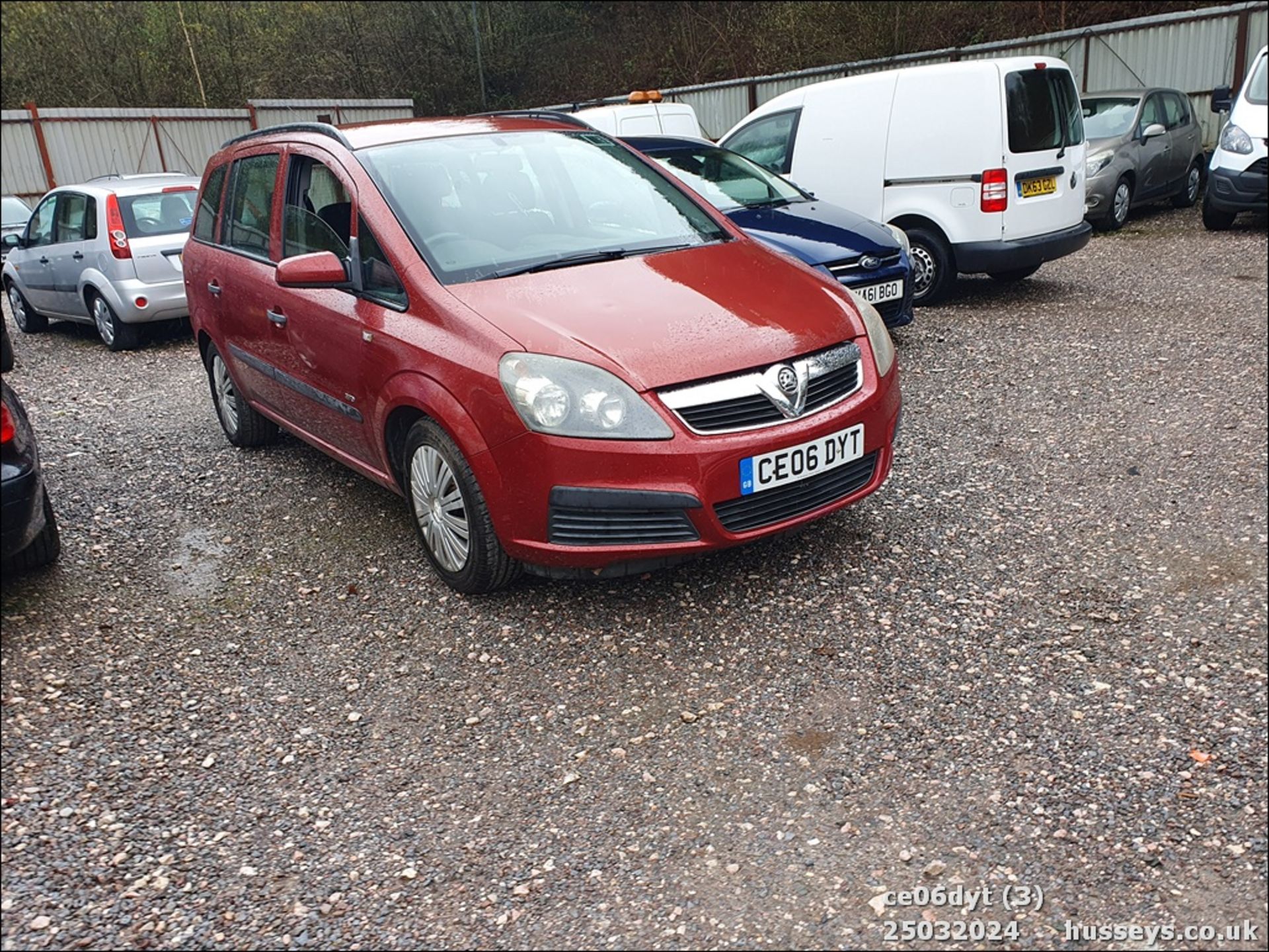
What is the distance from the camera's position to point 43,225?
9875 millimetres

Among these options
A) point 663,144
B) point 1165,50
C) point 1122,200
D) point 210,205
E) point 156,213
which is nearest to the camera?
point 210,205

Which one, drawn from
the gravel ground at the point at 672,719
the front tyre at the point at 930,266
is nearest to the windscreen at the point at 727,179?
the front tyre at the point at 930,266

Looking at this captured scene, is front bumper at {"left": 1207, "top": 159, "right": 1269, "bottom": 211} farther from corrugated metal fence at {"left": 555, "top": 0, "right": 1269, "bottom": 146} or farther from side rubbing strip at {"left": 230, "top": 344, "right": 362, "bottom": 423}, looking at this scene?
side rubbing strip at {"left": 230, "top": 344, "right": 362, "bottom": 423}

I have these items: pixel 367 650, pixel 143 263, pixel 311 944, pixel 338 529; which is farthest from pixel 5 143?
pixel 311 944

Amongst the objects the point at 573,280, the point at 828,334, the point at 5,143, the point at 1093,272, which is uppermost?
the point at 5,143

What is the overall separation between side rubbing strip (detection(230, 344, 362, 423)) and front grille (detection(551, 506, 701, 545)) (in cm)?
124

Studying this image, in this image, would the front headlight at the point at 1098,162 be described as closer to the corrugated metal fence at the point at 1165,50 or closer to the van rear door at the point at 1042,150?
the corrugated metal fence at the point at 1165,50

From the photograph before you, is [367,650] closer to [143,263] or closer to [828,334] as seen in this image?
[828,334]

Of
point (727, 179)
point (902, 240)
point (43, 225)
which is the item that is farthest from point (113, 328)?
point (902, 240)

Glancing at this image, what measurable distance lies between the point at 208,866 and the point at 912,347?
5.74 meters

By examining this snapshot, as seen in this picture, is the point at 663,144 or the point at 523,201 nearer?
the point at 523,201

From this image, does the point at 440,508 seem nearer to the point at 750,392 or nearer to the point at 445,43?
the point at 750,392

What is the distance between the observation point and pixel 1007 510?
170 inches

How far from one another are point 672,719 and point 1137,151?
1093cm
